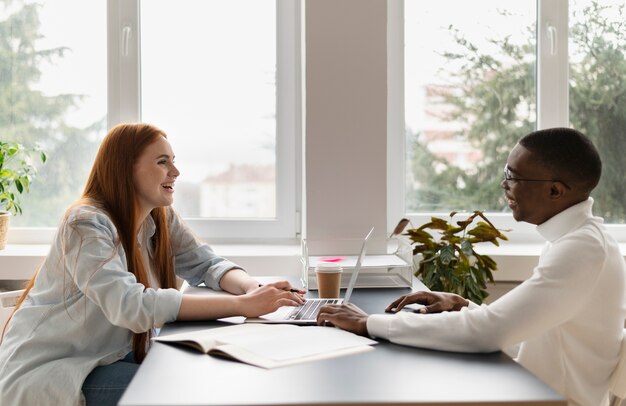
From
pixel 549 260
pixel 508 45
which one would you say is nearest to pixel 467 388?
pixel 549 260

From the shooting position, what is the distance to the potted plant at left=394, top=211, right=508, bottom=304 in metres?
2.73

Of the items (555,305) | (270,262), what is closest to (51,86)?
(270,262)

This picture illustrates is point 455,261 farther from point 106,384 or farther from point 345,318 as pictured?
point 106,384

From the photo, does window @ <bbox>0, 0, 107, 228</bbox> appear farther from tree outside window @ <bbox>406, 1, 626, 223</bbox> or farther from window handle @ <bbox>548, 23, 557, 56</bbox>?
window handle @ <bbox>548, 23, 557, 56</bbox>

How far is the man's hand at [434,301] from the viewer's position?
1848 mm

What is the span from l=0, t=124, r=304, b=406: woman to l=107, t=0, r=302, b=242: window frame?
100 cm

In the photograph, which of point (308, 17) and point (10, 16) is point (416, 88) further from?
point (10, 16)

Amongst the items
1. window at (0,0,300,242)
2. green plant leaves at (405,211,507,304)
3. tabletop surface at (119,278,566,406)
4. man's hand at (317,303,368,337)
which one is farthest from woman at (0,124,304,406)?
window at (0,0,300,242)

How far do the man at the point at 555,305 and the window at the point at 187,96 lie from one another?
1.67 meters

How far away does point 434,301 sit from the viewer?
6.15ft

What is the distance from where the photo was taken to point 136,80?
3250mm

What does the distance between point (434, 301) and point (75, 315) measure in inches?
37.4

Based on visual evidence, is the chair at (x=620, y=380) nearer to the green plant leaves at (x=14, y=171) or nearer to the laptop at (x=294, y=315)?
the laptop at (x=294, y=315)

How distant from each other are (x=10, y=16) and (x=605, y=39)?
8.75 feet
